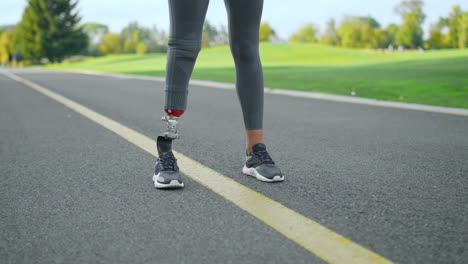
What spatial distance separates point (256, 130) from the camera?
302cm

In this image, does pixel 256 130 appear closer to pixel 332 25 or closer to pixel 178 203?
pixel 178 203

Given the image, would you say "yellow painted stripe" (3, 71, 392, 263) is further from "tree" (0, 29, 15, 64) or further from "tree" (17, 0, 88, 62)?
"tree" (0, 29, 15, 64)

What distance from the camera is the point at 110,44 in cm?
15262

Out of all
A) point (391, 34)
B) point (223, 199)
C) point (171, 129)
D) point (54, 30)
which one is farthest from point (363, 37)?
point (223, 199)

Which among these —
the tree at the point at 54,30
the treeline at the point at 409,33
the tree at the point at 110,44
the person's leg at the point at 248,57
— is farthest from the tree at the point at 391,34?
the person's leg at the point at 248,57

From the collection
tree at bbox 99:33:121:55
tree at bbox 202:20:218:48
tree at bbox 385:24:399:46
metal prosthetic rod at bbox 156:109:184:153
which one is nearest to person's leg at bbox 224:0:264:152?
metal prosthetic rod at bbox 156:109:184:153

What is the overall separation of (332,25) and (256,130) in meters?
159

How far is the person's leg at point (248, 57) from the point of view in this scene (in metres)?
2.86

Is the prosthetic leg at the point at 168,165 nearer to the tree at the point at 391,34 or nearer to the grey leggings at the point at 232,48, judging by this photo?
the grey leggings at the point at 232,48

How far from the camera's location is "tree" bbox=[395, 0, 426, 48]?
114938 mm

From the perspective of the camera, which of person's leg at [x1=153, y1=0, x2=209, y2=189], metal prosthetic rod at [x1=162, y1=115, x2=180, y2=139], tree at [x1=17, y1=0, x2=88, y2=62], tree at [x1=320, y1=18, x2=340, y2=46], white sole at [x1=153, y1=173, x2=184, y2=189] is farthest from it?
tree at [x1=320, y1=18, x2=340, y2=46]

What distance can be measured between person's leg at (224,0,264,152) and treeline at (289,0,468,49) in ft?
380

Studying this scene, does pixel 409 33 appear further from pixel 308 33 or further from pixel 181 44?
pixel 181 44

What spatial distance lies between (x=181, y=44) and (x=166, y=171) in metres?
0.72
